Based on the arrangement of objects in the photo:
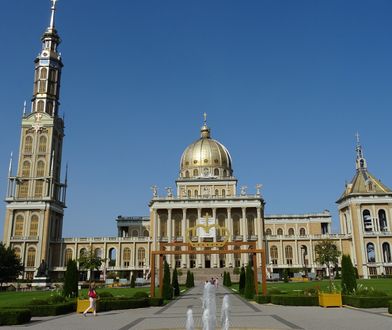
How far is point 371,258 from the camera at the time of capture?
269 feet

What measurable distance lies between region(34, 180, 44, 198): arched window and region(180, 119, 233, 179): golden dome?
3322cm

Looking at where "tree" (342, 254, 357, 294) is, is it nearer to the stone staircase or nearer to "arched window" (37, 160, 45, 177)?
the stone staircase

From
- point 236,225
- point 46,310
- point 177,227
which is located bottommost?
point 46,310

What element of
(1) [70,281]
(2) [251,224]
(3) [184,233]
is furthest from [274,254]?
(1) [70,281]

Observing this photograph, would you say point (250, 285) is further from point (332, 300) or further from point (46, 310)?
point (46, 310)

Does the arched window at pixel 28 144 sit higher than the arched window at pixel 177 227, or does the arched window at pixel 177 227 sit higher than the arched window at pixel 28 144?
the arched window at pixel 28 144

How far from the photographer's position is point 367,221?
84.9 metres

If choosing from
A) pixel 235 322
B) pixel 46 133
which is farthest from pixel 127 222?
pixel 235 322

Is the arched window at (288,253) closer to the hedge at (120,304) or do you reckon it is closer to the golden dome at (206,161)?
the golden dome at (206,161)

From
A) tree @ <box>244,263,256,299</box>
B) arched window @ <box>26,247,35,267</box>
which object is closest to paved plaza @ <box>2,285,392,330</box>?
tree @ <box>244,263,256,299</box>

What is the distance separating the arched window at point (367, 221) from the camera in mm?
84375

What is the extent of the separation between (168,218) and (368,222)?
136ft

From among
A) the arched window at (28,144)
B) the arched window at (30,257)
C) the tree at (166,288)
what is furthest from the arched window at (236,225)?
the tree at (166,288)

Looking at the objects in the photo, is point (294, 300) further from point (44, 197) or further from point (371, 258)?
point (44, 197)
